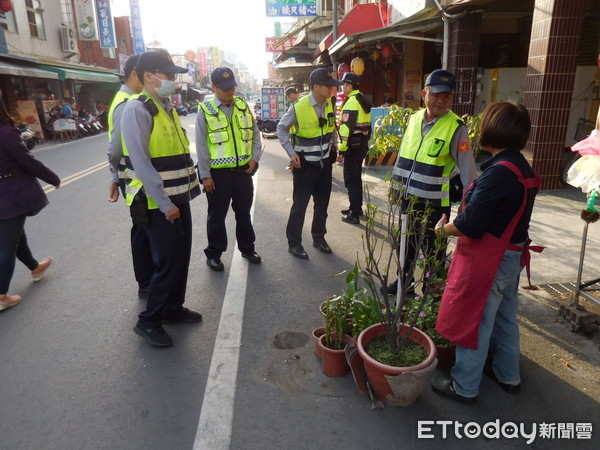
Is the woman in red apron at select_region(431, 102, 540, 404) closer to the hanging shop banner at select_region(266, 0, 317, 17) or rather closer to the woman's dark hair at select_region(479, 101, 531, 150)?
the woman's dark hair at select_region(479, 101, 531, 150)

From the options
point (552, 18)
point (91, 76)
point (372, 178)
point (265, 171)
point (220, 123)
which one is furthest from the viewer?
point (91, 76)

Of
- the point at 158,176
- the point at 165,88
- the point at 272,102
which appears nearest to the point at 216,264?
the point at 158,176

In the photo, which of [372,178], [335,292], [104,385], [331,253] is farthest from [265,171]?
[104,385]

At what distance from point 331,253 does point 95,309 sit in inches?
98.5

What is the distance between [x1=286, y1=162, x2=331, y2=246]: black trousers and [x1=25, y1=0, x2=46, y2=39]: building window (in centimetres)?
2199

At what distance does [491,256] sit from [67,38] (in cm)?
2688

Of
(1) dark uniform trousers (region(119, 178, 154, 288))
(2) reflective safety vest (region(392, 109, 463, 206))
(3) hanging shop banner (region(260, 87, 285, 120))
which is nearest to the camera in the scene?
(2) reflective safety vest (region(392, 109, 463, 206))

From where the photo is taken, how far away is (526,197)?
2357 millimetres

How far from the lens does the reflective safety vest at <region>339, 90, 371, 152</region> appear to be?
21.0ft

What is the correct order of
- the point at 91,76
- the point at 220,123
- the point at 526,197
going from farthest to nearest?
the point at 91,76, the point at 220,123, the point at 526,197

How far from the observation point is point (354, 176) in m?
6.33

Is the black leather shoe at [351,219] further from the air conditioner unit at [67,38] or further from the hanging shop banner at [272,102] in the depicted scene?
the air conditioner unit at [67,38]

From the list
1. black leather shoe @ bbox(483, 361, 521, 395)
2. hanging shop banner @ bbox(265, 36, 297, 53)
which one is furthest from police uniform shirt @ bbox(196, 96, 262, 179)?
hanging shop banner @ bbox(265, 36, 297, 53)

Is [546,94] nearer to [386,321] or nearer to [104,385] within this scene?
[386,321]
